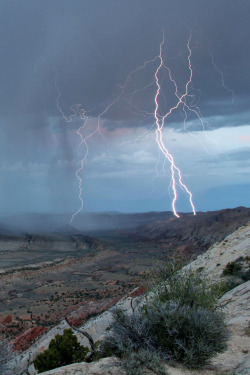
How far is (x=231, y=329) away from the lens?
9859 mm

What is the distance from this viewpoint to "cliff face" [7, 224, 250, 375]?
6895 millimetres

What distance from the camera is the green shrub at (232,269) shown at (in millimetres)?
19203

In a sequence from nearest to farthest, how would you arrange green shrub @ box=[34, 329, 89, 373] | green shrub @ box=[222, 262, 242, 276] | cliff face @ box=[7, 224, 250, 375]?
cliff face @ box=[7, 224, 250, 375], green shrub @ box=[34, 329, 89, 373], green shrub @ box=[222, 262, 242, 276]

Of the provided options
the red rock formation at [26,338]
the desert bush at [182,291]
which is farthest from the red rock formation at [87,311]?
the desert bush at [182,291]

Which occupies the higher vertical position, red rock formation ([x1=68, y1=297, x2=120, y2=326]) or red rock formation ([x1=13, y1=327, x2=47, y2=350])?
red rock formation ([x1=68, y1=297, x2=120, y2=326])

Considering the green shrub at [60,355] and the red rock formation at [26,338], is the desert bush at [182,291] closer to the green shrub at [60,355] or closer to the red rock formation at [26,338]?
the green shrub at [60,355]

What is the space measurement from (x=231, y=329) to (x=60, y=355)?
5.62 m

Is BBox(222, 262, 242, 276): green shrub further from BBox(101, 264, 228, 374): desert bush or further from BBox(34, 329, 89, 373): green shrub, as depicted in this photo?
BBox(101, 264, 228, 374): desert bush

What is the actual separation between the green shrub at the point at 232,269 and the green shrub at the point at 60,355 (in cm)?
1015

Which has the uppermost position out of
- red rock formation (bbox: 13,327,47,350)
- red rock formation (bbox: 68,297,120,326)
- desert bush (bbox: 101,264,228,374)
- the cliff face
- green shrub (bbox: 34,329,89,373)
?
desert bush (bbox: 101,264,228,374)

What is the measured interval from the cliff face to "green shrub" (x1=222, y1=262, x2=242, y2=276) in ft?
1.05

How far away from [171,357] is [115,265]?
6199cm

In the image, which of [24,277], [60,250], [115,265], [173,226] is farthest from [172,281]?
[173,226]

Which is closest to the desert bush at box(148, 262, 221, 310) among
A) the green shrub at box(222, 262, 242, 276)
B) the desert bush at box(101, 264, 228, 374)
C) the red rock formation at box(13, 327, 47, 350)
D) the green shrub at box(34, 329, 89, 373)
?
the desert bush at box(101, 264, 228, 374)
